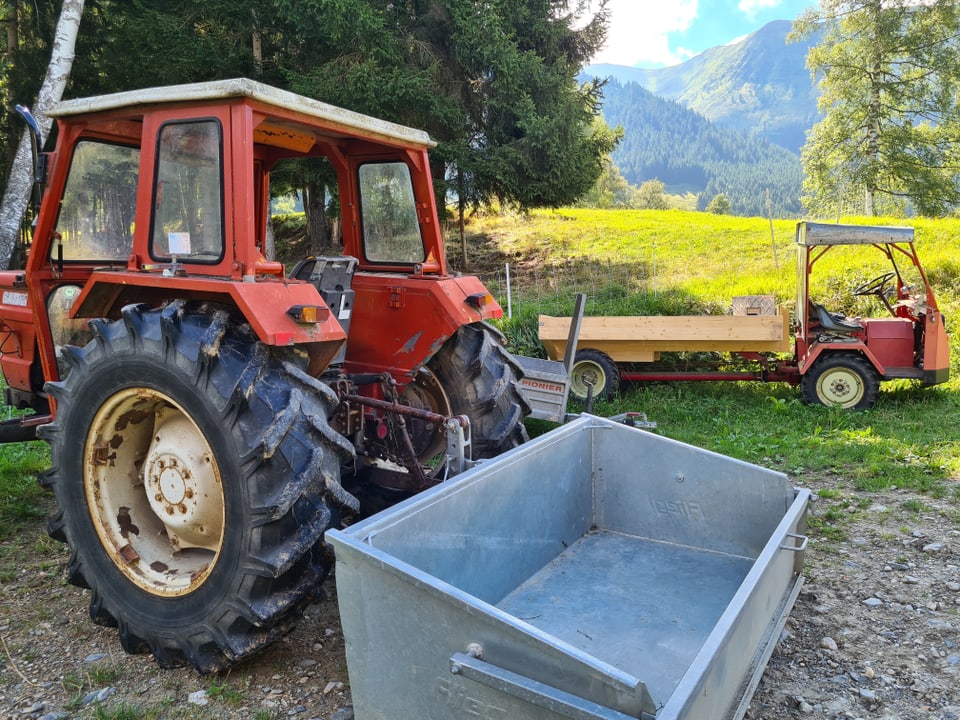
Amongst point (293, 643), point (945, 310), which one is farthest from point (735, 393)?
point (293, 643)

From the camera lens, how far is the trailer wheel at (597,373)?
744 cm

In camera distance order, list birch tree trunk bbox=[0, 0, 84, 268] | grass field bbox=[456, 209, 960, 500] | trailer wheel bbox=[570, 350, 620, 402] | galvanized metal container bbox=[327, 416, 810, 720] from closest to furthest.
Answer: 1. galvanized metal container bbox=[327, 416, 810, 720]
2. grass field bbox=[456, 209, 960, 500]
3. trailer wheel bbox=[570, 350, 620, 402]
4. birch tree trunk bbox=[0, 0, 84, 268]

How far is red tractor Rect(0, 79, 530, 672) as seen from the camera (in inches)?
96.0

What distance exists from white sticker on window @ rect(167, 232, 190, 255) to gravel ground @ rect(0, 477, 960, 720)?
5.09ft

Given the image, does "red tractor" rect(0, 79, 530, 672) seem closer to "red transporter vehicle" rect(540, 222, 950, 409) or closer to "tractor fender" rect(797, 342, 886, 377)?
"red transporter vehicle" rect(540, 222, 950, 409)

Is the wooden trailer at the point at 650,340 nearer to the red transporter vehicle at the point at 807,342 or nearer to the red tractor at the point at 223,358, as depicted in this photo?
the red transporter vehicle at the point at 807,342

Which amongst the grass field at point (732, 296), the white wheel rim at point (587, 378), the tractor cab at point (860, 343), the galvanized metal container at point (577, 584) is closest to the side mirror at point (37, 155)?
the galvanized metal container at point (577, 584)

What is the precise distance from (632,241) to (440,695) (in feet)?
44.6

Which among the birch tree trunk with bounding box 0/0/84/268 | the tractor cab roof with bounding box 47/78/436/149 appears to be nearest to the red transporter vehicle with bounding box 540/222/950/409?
the tractor cab roof with bounding box 47/78/436/149

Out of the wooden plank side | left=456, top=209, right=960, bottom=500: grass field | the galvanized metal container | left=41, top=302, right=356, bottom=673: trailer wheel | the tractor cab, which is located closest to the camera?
the galvanized metal container

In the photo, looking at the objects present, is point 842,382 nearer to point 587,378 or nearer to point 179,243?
point 587,378

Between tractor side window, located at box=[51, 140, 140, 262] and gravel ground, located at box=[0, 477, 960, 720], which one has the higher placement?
tractor side window, located at box=[51, 140, 140, 262]

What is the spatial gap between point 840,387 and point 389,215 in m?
5.18

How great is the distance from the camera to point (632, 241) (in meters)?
14.7
